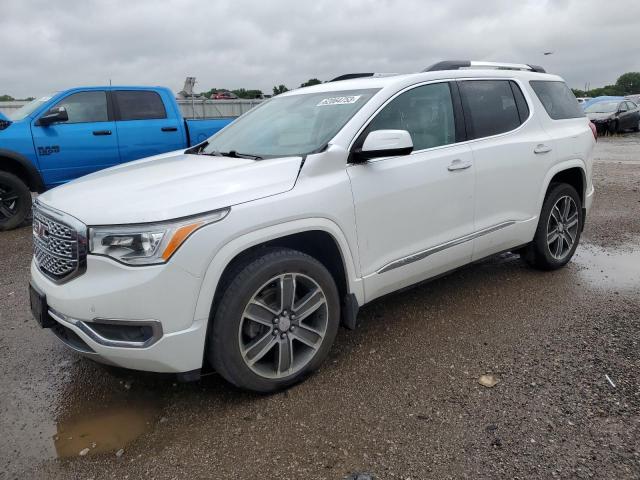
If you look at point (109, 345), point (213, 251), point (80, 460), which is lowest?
point (80, 460)

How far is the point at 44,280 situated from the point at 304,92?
231 cm

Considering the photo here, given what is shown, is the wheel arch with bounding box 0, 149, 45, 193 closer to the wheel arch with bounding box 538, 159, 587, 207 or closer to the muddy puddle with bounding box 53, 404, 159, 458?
the muddy puddle with bounding box 53, 404, 159, 458

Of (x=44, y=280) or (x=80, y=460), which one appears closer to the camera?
(x=80, y=460)

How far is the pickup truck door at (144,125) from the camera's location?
7.66 metres

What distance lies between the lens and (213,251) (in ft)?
8.25

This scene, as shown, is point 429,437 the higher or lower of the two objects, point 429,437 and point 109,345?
the lower

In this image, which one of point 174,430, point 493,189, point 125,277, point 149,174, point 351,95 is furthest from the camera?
point 493,189

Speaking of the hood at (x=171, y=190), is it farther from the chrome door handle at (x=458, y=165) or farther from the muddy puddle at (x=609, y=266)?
the muddy puddle at (x=609, y=266)

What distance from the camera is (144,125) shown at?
7785 millimetres

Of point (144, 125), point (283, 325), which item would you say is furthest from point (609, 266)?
point (144, 125)

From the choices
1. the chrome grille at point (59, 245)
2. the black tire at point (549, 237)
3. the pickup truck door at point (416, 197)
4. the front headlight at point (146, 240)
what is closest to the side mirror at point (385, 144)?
the pickup truck door at point (416, 197)

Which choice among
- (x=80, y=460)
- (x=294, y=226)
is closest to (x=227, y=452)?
(x=80, y=460)

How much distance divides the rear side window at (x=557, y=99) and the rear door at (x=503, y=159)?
28 centimetres

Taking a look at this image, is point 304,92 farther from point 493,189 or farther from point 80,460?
point 80,460
